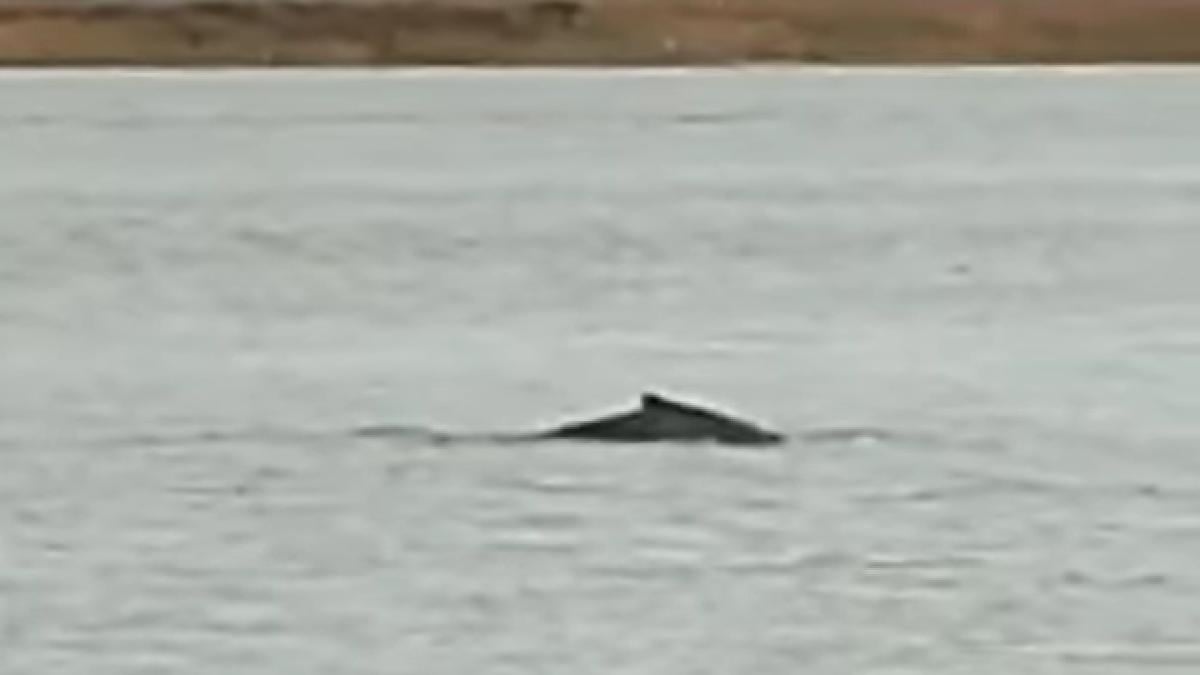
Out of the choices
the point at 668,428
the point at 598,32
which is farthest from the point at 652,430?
the point at 598,32

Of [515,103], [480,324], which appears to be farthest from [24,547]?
[515,103]

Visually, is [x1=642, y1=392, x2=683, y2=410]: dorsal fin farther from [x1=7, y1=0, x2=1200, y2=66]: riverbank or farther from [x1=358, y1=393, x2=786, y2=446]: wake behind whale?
[x1=7, y1=0, x2=1200, y2=66]: riverbank

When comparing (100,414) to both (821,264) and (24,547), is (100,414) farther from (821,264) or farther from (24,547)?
(821,264)

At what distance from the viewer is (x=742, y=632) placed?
1.55 metres

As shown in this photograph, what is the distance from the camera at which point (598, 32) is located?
10930 mm

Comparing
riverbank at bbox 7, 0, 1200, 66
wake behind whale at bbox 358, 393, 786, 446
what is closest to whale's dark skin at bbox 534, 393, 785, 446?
wake behind whale at bbox 358, 393, 786, 446

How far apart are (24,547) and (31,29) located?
8717 mm

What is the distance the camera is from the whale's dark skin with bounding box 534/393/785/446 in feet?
6.66

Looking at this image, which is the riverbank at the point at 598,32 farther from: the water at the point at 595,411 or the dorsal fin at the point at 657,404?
the dorsal fin at the point at 657,404

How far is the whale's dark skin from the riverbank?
6.89m

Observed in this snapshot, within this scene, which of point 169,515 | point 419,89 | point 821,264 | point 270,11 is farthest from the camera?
point 270,11

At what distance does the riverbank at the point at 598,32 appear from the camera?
31.9ft

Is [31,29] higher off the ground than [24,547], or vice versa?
[24,547]

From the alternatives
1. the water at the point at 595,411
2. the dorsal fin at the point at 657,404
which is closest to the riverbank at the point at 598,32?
the water at the point at 595,411
